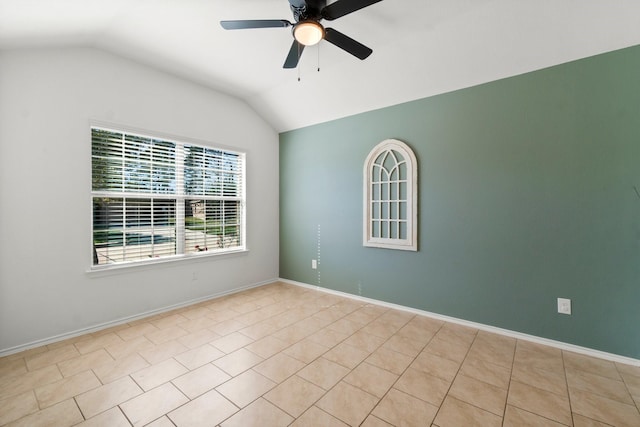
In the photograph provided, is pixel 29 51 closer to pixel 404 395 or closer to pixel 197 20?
pixel 197 20

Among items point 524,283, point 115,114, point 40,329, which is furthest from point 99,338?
point 524,283

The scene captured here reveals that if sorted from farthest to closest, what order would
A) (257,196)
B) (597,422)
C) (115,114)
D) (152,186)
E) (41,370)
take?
(257,196)
(152,186)
(115,114)
(41,370)
(597,422)

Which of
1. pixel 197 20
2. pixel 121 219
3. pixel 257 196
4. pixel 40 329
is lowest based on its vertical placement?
pixel 40 329

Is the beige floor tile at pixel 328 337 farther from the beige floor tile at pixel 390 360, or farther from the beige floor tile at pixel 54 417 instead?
the beige floor tile at pixel 54 417

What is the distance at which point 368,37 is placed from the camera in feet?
9.11

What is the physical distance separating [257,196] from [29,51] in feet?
9.28

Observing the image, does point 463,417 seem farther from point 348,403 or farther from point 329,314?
point 329,314

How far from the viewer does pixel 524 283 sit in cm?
273

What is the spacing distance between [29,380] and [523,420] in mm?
3378

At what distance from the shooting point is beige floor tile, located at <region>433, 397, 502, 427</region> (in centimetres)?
166

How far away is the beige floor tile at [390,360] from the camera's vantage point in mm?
2246

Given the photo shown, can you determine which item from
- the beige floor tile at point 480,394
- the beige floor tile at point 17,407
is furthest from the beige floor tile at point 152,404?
the beige floor tile at point 480,394

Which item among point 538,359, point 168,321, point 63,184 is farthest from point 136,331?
point 538,359

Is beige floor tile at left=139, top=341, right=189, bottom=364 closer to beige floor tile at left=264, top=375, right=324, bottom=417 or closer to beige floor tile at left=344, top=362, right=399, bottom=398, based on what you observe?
beige floor tile at left=264, top=375, right=324, bottom=417
